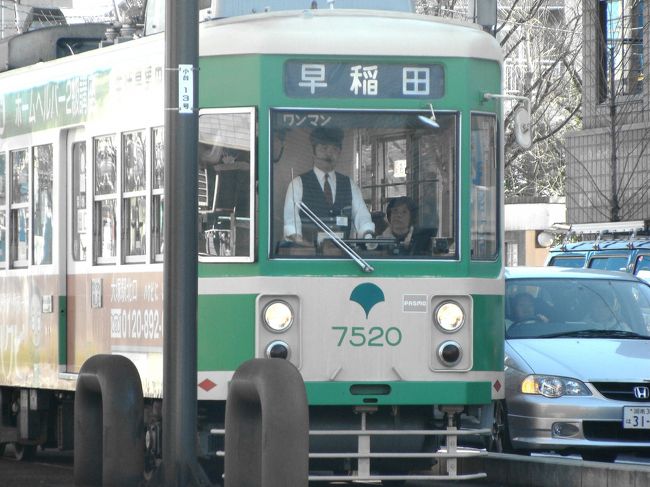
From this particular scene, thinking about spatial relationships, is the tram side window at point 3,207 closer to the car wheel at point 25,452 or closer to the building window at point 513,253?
the car wheel at point 25,452

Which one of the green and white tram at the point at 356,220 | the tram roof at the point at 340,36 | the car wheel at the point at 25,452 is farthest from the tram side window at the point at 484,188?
the car wheel at the point at 25,452

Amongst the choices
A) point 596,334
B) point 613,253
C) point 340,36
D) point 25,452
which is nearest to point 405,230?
point 340,36

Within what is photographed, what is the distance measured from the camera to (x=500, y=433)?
13.2 metres

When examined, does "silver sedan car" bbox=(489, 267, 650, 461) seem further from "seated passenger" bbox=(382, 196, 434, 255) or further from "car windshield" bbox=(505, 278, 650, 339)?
"seated passenger" bbox=(382, 196, 434, 255)

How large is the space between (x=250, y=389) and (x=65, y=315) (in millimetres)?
4197

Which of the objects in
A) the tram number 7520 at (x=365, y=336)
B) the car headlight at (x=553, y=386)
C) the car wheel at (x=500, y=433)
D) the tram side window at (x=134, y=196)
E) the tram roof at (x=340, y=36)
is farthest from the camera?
the car wheel at (x=500, y=433)

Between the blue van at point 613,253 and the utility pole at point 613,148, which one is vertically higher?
the utility pole at point 613,148

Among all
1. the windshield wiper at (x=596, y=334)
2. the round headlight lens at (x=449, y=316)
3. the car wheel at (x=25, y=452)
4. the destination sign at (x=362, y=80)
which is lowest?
the car wheel at (x=25, y=452)

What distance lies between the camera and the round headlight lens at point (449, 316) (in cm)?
1081

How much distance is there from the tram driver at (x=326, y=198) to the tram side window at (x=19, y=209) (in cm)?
357

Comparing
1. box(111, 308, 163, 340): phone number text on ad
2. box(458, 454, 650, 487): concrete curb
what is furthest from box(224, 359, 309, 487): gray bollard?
box(458, 454, 650, 487): concrete curb

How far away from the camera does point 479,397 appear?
10789 mm

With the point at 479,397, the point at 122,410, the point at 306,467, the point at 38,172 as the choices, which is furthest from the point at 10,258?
the point at 306,467

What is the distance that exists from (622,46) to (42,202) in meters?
16.1
